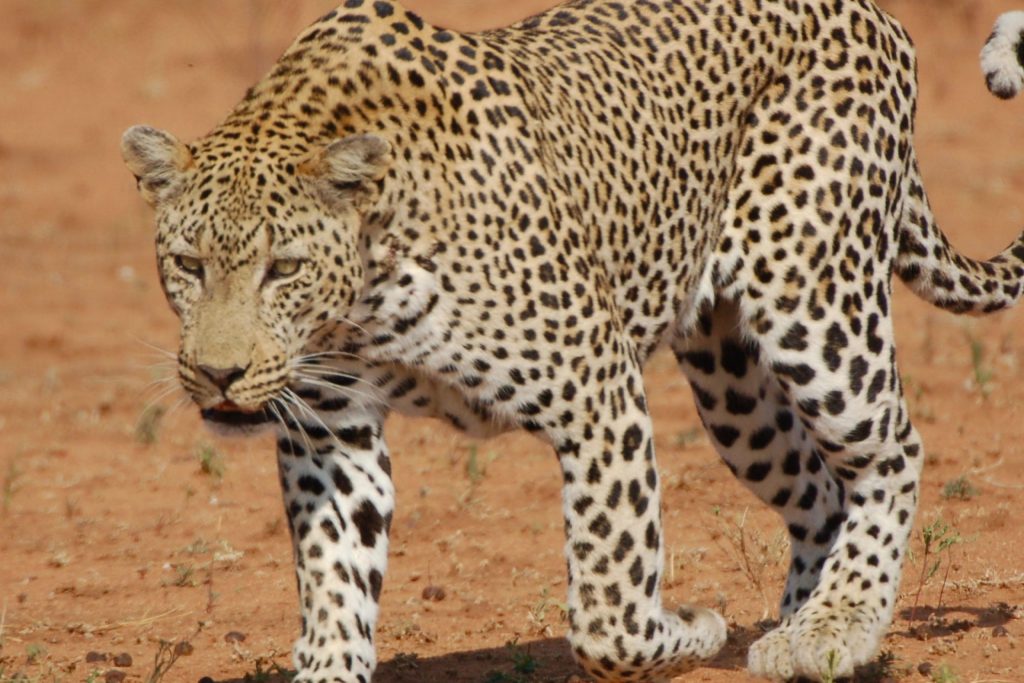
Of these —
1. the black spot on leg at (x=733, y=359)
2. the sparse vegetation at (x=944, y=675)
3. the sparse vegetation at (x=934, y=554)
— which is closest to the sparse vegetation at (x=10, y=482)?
the black spot on leg at (x=733, y=359)

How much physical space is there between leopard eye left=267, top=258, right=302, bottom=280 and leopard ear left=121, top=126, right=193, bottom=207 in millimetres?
373

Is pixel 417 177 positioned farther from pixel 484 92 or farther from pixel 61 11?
pixel 61 11

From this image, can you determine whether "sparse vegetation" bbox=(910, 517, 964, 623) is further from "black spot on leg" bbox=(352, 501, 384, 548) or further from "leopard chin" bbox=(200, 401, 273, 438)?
"leopard chin" bbox=(200, 401, 273, 438)

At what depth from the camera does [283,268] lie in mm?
5156

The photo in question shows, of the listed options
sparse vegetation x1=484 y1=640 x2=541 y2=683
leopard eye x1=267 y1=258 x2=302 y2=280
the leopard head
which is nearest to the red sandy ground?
sparse vegetation x1=484 y1=640 x2=541 y2=683

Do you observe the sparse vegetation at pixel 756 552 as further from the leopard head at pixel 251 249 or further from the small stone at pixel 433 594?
the leopard head at pixel 251 249

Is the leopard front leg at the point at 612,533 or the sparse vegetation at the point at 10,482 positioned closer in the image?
the leopard front leg at the point at 612,533

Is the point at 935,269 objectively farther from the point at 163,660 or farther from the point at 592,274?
the point at 163,660

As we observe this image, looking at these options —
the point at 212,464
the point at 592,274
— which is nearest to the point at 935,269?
the point at 592,274

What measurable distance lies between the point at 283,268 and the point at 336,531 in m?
1.09

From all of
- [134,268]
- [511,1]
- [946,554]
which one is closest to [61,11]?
[511,1]

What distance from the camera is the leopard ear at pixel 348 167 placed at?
517cm

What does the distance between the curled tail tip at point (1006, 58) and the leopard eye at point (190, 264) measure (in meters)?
3.06

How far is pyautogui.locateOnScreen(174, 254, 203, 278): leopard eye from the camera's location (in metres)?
5.11
